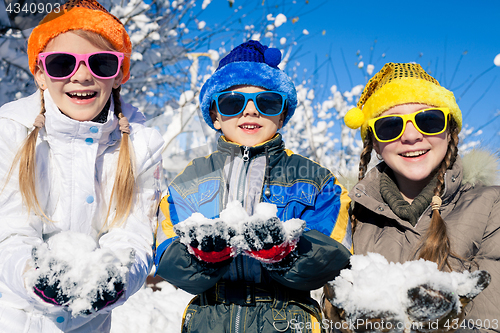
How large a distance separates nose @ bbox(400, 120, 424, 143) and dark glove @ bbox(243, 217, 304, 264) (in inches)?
38.5

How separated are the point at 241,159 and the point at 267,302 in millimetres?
744

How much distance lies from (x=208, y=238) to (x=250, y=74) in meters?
1.05

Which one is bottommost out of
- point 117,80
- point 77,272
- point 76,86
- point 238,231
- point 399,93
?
point 77,272

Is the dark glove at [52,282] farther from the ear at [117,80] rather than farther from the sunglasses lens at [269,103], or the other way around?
the sunglasses lens at [269,103]

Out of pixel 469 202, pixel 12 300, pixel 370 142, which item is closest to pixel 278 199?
pixel 370 142

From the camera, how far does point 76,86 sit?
188cm

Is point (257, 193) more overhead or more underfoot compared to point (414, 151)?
more underfoot

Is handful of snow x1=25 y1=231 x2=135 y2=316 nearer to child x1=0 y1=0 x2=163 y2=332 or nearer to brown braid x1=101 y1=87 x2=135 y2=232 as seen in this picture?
child x1=0 y1=0 x2=163 y2=332

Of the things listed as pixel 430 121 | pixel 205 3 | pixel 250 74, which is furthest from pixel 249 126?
pixel 205 3

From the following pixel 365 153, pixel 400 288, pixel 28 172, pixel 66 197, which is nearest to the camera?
pixel 400 288

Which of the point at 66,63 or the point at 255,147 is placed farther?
the point at 255,147

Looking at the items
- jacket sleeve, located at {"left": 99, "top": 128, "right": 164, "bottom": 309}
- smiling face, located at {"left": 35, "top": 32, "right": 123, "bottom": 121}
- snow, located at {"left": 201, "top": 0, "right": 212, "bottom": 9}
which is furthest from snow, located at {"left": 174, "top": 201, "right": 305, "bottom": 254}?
snow, located at {"left": 201, "top": 0, "right": 212, "bottom": 9}

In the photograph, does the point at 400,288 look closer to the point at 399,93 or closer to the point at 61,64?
the point at 399,93

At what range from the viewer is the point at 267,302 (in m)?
1.79
